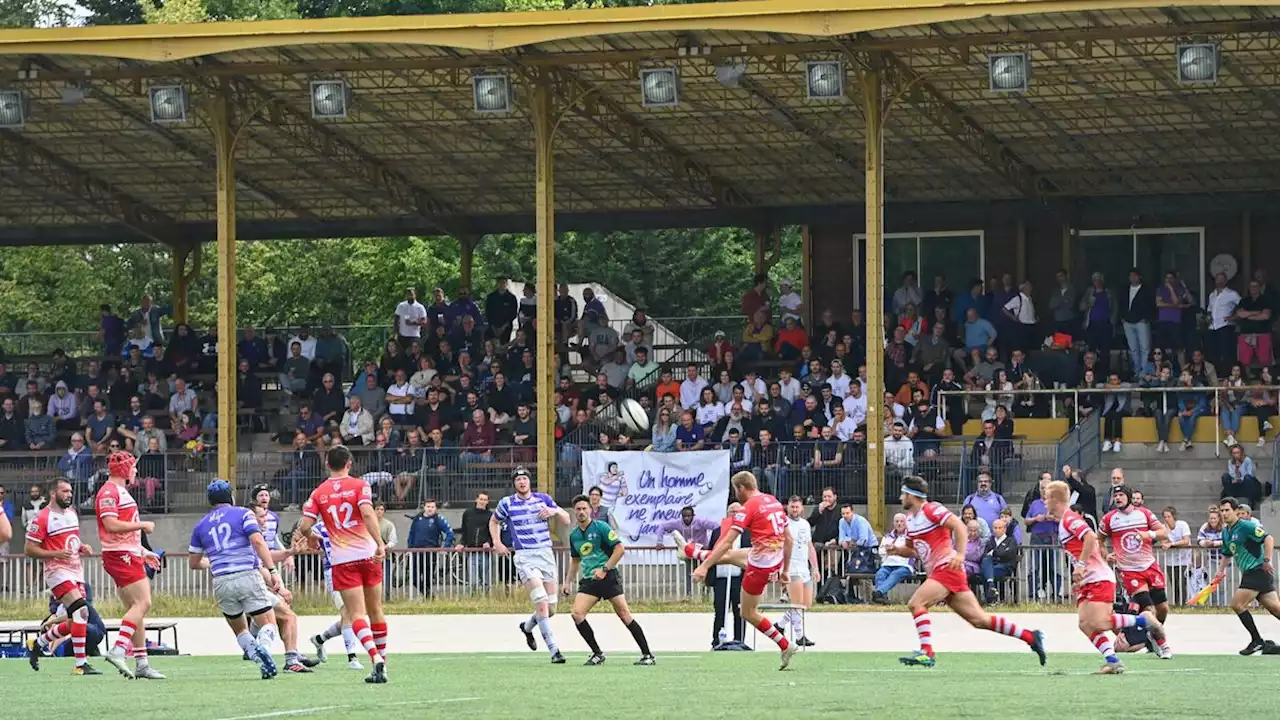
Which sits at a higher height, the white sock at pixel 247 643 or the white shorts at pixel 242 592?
the white shorts at pixel 242 592

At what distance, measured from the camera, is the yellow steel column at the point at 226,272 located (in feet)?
107

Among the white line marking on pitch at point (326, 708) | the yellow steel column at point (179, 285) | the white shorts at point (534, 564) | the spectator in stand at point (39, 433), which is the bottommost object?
the white line marking on pitch at point (326, 708)

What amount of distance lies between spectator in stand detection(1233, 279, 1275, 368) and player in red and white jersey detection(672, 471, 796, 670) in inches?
659

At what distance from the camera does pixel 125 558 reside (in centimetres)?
1861

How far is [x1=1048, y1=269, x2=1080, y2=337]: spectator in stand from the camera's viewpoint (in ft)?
120

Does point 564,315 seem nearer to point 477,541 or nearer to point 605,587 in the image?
point 477,541

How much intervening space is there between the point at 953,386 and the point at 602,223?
39.0 feet

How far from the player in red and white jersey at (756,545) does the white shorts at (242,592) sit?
3.46m

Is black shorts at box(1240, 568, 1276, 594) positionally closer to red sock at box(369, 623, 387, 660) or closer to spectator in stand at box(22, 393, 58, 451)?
red sock at box(369, 623, 387, 660)

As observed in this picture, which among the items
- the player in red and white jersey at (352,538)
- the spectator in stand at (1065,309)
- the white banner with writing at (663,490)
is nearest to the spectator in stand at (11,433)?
the white banner with writing at (663,490)

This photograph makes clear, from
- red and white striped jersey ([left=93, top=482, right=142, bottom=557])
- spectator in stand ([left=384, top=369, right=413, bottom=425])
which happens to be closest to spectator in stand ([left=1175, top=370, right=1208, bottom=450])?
spectator in stand ([left=384, top=369, right=413, bottom=425])

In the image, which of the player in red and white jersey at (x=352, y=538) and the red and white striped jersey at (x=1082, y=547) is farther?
the red and white striped jersey at (x=1082, y=547)

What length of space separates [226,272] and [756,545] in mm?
15530

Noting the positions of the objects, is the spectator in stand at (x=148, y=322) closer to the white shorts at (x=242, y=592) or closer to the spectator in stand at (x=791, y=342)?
the spectator in stand at (x=791, y=342)
